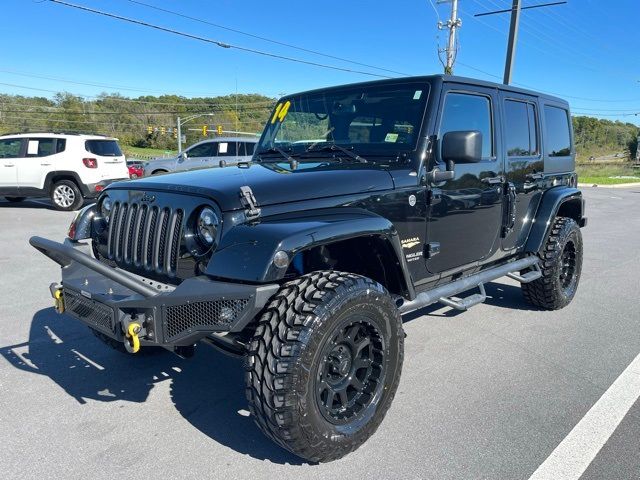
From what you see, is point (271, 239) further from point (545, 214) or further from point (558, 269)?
point (558, 269)

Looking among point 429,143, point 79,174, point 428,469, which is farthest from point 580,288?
point 79,174

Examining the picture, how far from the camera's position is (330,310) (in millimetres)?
2438

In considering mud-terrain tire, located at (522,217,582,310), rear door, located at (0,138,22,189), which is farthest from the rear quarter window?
mud-terrain tire, located at (522,217,582,310)

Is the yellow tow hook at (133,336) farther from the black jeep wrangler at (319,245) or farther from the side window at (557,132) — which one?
the side window at (557,132)

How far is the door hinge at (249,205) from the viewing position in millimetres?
2537

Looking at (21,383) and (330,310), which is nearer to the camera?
(330,310)

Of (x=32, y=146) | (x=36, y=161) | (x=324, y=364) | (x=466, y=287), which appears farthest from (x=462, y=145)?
(x=32, y=146)

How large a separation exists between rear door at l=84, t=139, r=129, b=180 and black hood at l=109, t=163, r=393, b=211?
405 inches

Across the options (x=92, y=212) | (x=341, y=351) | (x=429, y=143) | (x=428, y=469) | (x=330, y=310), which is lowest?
(x=428, y=469)

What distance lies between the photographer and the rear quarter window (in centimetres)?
1254

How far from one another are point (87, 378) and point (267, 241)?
206cm

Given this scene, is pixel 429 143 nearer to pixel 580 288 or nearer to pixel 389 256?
pixel 389 256

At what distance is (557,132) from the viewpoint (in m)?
5.19

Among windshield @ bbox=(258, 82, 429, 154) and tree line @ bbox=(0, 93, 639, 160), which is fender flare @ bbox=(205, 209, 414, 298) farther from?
tree line @ bbox=(0, 93, 639, 160)
